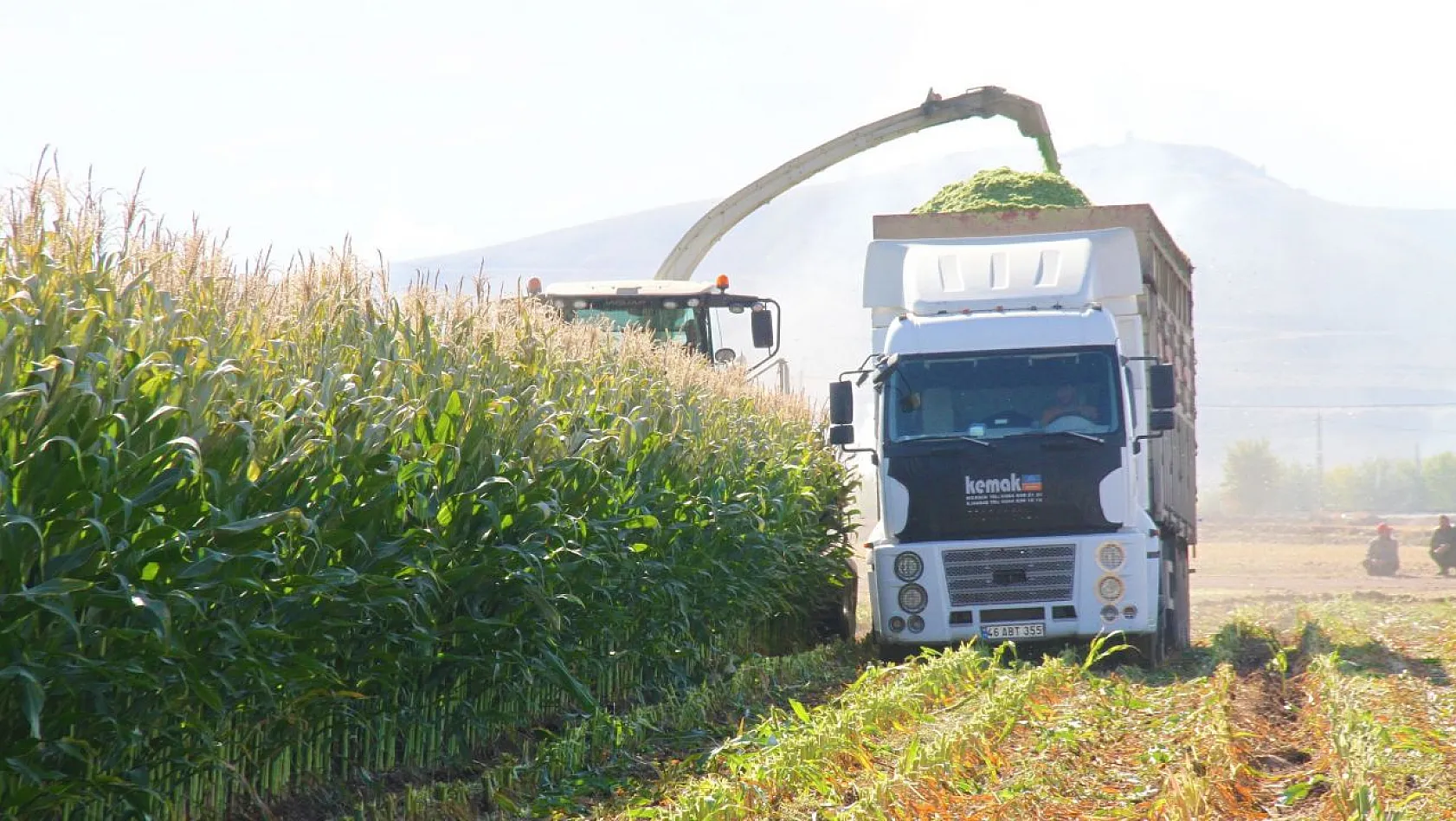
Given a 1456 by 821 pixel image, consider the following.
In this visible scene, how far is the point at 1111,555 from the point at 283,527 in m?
9.37

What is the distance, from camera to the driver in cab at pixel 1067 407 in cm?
1416

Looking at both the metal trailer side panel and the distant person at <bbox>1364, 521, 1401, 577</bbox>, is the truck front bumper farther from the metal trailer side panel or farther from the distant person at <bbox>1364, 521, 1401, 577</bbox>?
the distant person at <bbox>1364, 521, 1401, 577</bbox>

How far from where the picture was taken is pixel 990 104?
939 inches

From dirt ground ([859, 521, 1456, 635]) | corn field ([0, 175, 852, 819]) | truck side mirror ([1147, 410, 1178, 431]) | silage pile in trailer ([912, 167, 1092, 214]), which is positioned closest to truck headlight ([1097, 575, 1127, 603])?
truck side mirror ([1147, 410, 1178, 431])

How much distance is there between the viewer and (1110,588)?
14.0 m

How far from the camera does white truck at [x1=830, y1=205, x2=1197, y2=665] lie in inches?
552

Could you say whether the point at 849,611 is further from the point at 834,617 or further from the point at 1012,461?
the point at 1012,461

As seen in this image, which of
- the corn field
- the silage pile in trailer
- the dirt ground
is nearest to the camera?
the corn field

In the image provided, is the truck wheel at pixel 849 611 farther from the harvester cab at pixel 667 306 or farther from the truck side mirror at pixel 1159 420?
the truck side mirror at pixel 1159 420

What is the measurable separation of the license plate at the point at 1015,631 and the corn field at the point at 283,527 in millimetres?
4386

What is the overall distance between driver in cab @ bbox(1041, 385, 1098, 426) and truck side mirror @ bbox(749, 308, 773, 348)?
418 centimetres

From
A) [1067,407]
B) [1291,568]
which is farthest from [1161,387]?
[1291,568]

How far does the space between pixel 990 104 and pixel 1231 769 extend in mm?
17195

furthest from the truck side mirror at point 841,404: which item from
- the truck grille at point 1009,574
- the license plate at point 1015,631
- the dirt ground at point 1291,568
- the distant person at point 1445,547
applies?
the distant person at point 1445,547
